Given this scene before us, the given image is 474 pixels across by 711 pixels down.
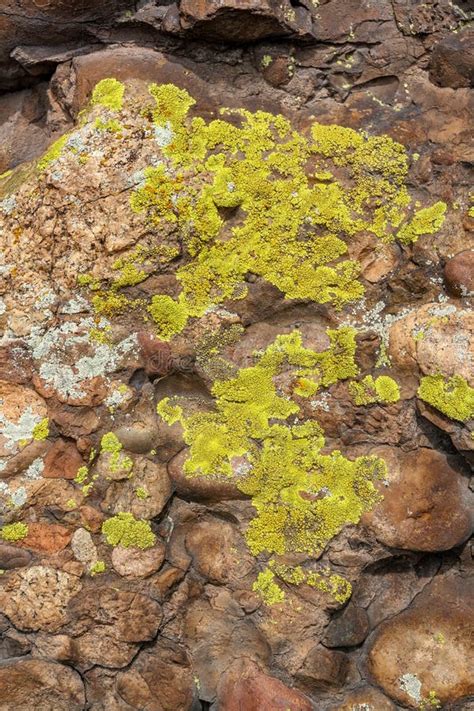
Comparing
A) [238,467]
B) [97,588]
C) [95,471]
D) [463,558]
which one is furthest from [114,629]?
[463,558]

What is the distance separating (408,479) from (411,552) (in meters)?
0.30

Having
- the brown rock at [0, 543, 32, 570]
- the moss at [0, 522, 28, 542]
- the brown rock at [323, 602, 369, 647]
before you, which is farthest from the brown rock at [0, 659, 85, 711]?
the brown rock at [323, 602, 369, 647]

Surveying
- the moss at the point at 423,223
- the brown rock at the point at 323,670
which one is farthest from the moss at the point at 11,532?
the moss at the point at 423,223

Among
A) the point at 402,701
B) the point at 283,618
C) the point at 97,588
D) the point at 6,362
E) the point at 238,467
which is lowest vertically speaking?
the point at 402,701

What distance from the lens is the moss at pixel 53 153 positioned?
2.90m

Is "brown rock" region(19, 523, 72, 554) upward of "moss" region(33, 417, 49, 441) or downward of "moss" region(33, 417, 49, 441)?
downward

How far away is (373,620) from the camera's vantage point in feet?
9.49

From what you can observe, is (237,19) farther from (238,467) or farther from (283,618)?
(283,618)

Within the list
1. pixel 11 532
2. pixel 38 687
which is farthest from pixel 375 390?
pixel 38 687

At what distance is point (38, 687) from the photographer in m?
2.87

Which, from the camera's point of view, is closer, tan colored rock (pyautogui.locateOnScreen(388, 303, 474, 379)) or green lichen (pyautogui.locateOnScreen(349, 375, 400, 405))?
tan colored rock (pyautogui.locateOnScreen(388, 303, 474, 379))

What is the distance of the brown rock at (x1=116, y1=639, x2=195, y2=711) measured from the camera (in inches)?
114

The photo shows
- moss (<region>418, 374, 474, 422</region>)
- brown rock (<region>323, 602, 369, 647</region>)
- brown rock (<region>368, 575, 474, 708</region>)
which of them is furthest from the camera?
brown rock (<region>323, 602, 369, 647</region>)

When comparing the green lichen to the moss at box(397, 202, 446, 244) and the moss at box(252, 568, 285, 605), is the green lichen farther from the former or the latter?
the moss at box(252, 568, 285, 605)
